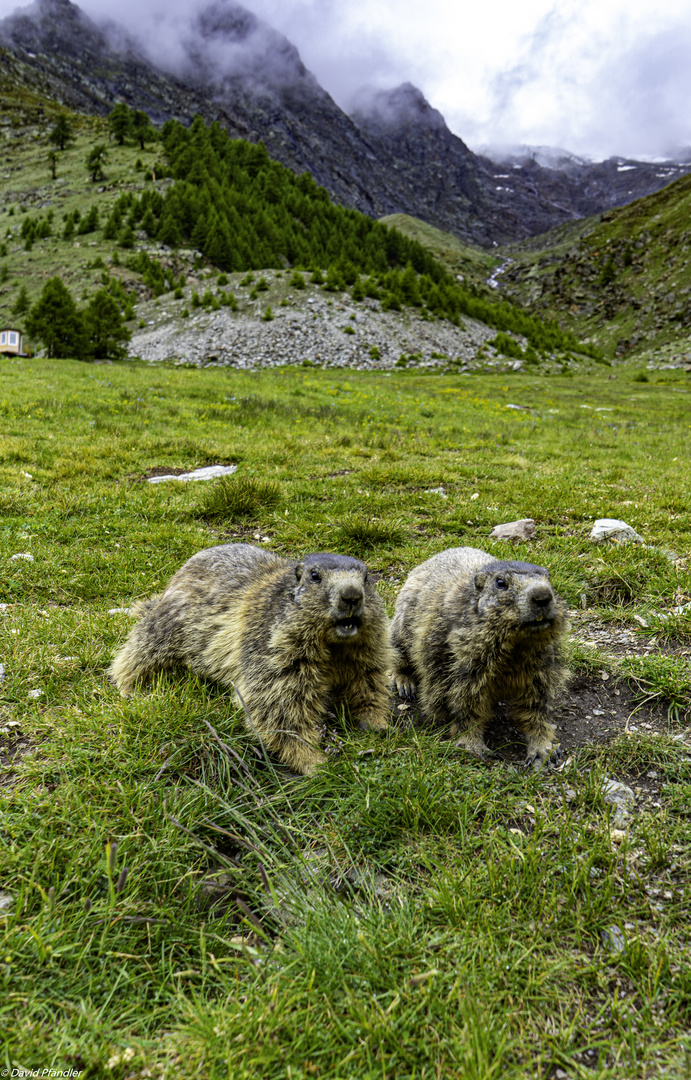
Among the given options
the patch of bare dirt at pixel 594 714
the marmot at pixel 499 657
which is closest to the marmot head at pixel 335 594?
the marmot at pixel 499 657

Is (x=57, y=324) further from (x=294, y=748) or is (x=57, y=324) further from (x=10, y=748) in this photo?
(x=294, y=748)

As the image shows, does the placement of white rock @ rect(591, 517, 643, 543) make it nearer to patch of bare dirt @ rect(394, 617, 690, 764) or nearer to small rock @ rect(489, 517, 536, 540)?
small rock @ rect(489, 517, 536, 540)

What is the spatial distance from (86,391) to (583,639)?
18152 mm

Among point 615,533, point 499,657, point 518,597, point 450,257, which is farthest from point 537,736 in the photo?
point 450,257

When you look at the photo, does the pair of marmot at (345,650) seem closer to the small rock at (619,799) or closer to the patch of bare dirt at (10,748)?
the small rock at (619,799)

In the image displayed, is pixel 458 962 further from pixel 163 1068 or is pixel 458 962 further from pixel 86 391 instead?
pixel 86 391

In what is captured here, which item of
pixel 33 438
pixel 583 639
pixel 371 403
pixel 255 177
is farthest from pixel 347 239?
pixel 583 639

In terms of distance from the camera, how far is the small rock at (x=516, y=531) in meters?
7.60

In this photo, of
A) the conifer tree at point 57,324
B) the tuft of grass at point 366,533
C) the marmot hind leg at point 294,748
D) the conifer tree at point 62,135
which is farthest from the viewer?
the conifer tree at point 62,135

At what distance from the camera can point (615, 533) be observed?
6996mm

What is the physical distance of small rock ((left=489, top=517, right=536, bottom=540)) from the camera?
7.60 meters

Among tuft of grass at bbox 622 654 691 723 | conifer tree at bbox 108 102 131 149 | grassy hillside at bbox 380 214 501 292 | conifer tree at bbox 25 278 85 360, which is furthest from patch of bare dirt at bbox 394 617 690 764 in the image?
grassy hillside at bbox 380 214 501 292

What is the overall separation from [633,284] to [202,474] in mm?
108289

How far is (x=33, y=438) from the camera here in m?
11.4
